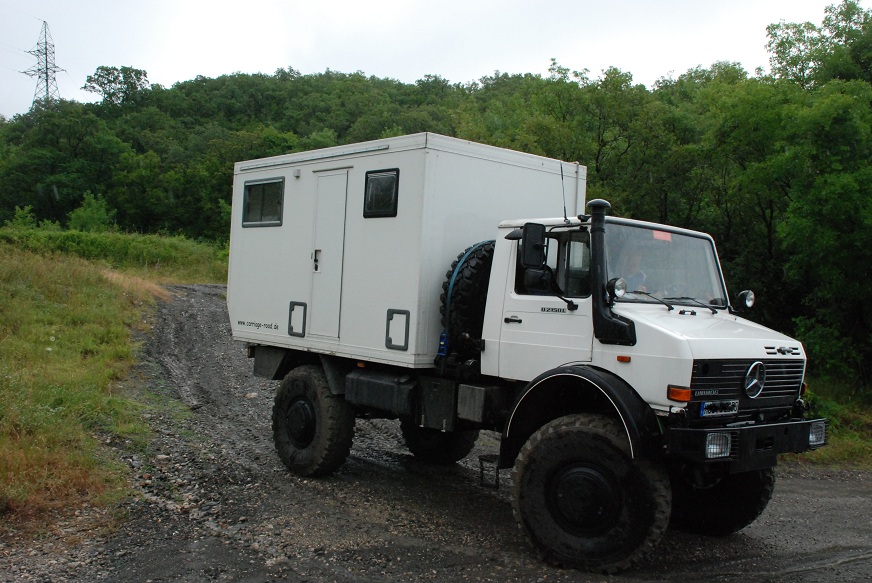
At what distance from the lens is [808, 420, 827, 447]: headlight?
5.63m

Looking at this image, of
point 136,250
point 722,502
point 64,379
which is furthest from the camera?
point 136,250

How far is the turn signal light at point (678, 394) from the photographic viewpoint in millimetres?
5102

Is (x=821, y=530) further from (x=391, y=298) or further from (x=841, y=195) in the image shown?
(x=841, y=195)

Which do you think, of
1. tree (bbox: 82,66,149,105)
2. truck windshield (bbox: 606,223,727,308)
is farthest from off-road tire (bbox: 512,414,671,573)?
tree (bbox: 82,66,149,105)

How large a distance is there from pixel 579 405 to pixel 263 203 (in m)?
4.62

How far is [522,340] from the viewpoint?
6.22m

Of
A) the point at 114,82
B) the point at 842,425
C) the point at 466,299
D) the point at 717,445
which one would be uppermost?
the point at 114,82

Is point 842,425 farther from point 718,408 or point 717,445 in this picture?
point 717,445

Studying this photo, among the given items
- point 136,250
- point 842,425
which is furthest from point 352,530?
point 136,250

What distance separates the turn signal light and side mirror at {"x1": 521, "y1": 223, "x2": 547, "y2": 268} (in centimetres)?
132

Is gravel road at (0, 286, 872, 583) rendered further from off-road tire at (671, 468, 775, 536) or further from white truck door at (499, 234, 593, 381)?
white truck door at (499, 234, 593, 381)

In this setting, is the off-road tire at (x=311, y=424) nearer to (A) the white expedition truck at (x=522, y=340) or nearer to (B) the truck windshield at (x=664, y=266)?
(A) the white expedition truck at (x=522, y=340)

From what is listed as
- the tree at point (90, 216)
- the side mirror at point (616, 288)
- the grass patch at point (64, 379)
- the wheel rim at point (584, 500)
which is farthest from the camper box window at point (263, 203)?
the tree at point (90, 216)

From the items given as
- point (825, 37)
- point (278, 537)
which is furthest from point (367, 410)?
point (825, 37)
